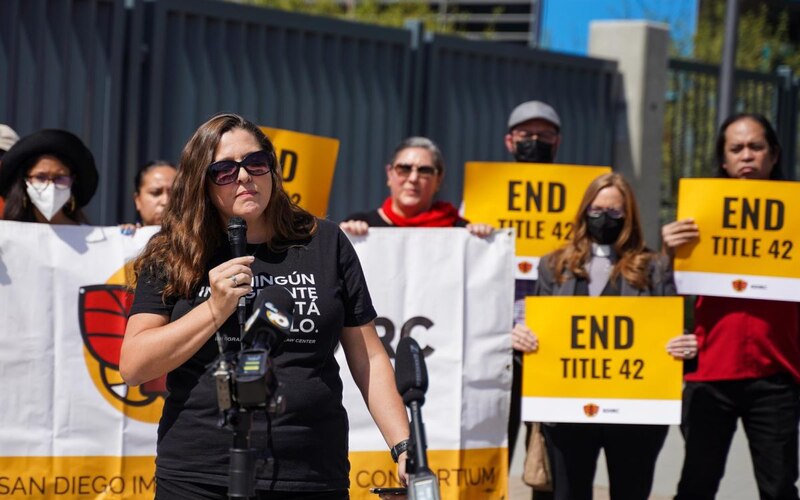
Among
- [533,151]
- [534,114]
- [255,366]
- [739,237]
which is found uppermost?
[534,114]

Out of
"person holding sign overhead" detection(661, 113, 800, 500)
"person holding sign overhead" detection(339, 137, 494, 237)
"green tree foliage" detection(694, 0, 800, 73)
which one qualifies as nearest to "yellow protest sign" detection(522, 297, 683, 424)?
"person holding sign overhead" detection(661, 113, 800, 500)

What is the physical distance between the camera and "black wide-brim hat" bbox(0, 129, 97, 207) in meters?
5.40

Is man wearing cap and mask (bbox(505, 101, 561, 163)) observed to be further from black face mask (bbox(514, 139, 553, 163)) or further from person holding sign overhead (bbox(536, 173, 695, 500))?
person holding sign overhead (bbox(536, 173, 695, 500))

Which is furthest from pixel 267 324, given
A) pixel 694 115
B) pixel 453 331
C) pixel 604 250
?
pixel 694 115

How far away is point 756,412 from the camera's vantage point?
18.3 feet

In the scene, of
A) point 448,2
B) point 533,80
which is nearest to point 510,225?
point 533,80

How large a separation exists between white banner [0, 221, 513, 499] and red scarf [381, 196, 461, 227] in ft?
0.86

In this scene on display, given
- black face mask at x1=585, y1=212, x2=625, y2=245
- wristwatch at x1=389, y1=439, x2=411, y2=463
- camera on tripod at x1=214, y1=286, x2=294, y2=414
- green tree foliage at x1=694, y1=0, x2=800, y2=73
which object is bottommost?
wristwatch at x1=389, y1=439, x2=411, y2=463

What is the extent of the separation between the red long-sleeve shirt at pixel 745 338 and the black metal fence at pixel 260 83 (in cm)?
405

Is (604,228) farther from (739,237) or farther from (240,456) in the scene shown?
(240,456)

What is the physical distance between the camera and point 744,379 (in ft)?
18.3

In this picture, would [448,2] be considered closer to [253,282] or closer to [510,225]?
[510,225]

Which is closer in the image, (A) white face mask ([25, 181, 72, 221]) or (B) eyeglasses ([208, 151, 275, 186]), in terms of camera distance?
(B) eyeglasses ([208, 151, 275, 186])

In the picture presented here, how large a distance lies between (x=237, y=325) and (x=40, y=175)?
245 cm
